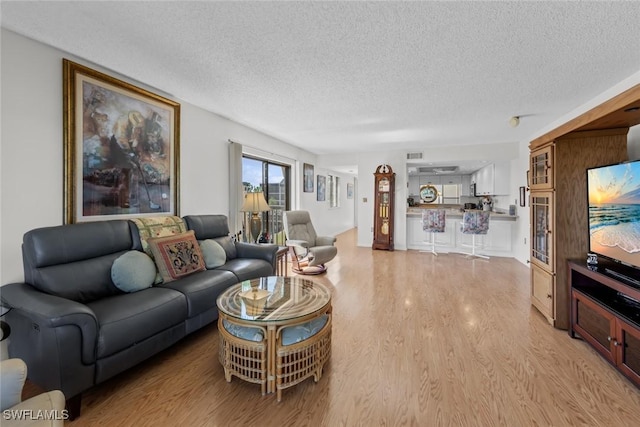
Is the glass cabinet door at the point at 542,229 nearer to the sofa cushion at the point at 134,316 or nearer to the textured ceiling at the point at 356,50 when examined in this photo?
the textured ceiling at the point at 356,50

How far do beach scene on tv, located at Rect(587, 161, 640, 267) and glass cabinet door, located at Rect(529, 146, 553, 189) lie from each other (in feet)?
0.94

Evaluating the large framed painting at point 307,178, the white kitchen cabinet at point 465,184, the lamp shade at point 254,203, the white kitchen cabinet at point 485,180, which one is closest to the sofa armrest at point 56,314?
the lamp shade at point 254,203

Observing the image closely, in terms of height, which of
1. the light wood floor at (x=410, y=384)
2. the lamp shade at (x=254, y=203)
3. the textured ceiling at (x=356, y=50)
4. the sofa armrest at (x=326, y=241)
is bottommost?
the light wood floor at (x=410, y=384)

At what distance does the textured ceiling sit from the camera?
1674 millimetres

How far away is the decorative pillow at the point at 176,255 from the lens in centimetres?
242

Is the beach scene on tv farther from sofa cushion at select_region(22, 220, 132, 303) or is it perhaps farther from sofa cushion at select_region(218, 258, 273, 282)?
sofa cushion at select_region(22, 220, 132, 303)

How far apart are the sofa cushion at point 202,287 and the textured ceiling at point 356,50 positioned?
1834 millimetres

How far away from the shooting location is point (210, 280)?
2.46 meters

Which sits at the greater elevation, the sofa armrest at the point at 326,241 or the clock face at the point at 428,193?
the clock face at the point at 428,193

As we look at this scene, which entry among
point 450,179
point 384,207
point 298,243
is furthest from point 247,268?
point 450,179

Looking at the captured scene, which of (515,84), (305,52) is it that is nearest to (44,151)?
(305,52)

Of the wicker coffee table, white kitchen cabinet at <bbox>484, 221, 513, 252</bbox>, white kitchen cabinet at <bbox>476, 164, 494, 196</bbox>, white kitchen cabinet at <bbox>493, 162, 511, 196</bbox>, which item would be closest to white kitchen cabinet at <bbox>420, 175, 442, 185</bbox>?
white kitchen cabinet at <bbox>476, 164, 494, 196</bbox>

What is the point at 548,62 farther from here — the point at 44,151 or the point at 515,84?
the point at 44,151

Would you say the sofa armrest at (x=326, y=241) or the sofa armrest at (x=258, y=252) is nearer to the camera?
the sofa armrest at (x=258, y=252)
